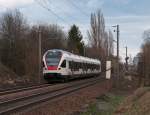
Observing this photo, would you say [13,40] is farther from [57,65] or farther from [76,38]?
[76,38]

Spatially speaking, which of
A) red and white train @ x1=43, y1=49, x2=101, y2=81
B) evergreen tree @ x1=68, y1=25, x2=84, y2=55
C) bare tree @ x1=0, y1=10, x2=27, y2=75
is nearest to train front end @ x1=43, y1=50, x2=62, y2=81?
red and white train @ x1=43, y1=49, x2=101, y2=81

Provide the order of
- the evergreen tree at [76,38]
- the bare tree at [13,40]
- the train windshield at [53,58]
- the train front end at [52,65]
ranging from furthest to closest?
the evergreen tree at [76,38] → the bare tree at [13,40] → the train windshield at [53,58] → the train front end at [52,65]

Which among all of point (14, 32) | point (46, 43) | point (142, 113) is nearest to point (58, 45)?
point (46, 43)

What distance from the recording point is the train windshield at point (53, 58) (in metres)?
39.7

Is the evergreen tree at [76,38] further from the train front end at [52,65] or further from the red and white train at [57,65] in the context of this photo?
the train front end at [52,65]

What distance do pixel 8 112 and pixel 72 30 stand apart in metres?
94.7

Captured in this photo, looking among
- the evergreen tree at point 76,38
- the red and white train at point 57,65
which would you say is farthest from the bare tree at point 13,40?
the evergreen tree at point 76,38

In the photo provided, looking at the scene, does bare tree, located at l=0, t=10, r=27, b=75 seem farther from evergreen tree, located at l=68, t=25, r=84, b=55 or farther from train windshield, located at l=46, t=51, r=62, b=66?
evergreen tree, located at l=68, t=25, r=84, b=55

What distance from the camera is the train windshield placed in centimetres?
3969

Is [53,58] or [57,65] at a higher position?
[53,58]

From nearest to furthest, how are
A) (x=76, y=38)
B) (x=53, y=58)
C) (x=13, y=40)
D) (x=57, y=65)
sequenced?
(x=57, y=65) < (x=53, y=58) < (x=13, y=40) < (x=76, y=38)

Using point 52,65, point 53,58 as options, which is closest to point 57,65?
point 52,65

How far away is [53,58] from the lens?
39.8 metres

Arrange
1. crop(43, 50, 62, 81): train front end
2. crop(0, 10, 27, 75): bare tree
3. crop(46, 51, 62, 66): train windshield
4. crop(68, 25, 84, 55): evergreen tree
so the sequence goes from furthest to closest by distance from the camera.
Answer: crop(68, 25, 84, 55): evergreen tree < crop(0, 10, 27, 75): bare tree < crop(46, 51, 62, 66): train windshield < crop(43, 50, 62, 81): train front end
